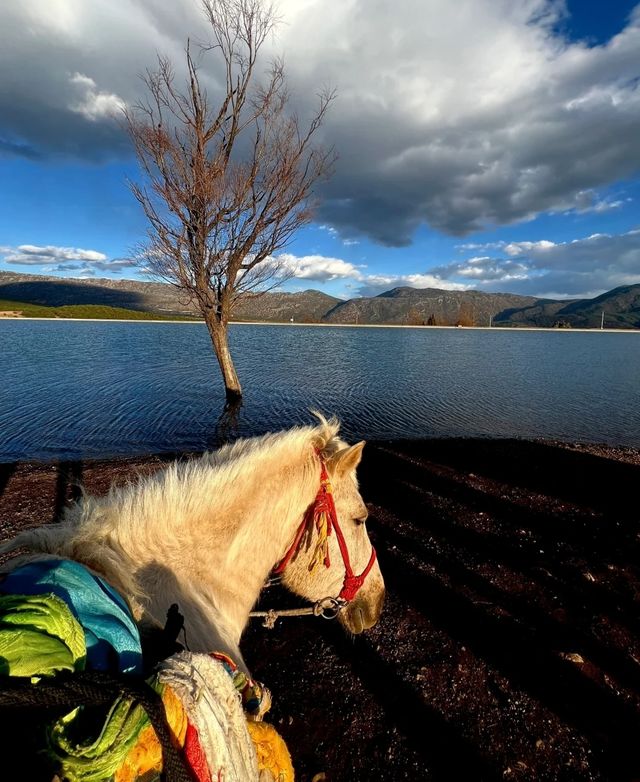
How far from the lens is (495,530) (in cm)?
706

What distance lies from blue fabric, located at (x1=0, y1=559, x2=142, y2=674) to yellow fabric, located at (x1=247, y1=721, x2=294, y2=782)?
572 millimetres

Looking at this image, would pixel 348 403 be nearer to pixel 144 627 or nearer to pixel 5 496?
pixel 5 496

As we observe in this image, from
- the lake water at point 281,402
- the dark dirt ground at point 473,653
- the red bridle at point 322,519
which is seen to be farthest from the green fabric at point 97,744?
the lake water at point 281,402

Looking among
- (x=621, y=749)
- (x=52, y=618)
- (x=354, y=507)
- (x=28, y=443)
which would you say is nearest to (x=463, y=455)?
(x=621, y=749)

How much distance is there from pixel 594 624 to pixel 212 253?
1570 centimetres

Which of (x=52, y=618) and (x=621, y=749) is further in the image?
(x=621, y=749)

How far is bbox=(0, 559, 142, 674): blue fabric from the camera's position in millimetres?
1203

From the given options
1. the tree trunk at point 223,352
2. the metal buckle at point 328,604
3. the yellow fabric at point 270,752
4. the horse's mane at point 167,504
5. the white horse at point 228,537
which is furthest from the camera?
the tree trunk at point 223,352

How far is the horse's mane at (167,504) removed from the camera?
1.69m

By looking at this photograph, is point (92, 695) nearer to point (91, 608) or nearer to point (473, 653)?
point (91, 608)

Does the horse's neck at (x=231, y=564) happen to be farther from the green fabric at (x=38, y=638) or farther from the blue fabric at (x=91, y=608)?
the green fabric at (x=38, y=638)

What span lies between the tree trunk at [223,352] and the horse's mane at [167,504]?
597 inches

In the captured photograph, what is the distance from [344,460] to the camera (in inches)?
100

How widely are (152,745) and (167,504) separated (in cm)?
113
